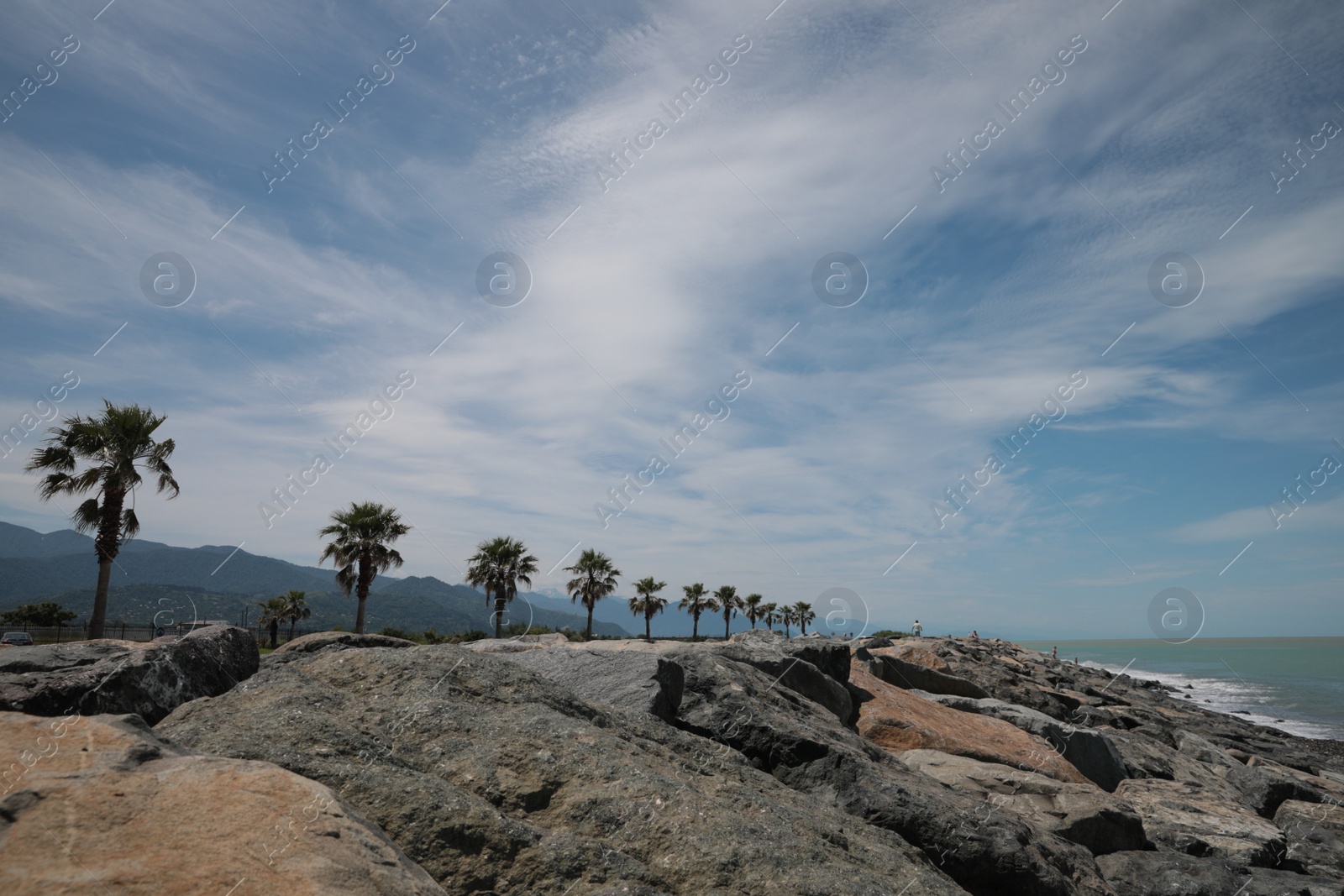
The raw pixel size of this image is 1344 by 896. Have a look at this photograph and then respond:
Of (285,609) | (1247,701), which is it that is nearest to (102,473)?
(285,609)

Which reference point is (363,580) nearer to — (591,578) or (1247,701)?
(591,578)

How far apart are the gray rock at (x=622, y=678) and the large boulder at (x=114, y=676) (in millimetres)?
3493

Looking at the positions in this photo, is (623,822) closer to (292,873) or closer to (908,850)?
(292,873)

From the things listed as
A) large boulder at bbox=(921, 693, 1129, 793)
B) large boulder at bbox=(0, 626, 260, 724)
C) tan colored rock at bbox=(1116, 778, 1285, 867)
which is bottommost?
tan colored rock at bbox=(1116, 778, 1285, 867)

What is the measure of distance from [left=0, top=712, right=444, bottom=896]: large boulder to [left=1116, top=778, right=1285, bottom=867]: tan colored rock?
13.0m

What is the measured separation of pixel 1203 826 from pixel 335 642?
14.5 meters

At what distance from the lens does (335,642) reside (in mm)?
8969

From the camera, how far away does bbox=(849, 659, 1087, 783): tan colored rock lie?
→ 12.4 metres

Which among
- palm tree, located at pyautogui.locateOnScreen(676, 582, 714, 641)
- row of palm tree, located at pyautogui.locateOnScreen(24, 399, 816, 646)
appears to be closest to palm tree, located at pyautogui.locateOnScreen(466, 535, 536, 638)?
row of palm tree, located at pyautogui.locateOnScreen(24, 399, 816, 646)

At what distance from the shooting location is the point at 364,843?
13.4 ft

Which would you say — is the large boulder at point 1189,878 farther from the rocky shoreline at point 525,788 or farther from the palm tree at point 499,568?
the palm tree at point 499,568

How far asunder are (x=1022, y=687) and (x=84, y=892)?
30614 mm

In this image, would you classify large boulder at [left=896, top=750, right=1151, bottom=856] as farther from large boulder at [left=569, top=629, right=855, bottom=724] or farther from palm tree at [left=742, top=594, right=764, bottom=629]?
palm tree at [left=742, top=594, right=764, bottom=629]

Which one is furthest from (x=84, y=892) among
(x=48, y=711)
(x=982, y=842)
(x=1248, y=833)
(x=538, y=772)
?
(x=1248, y=833)
